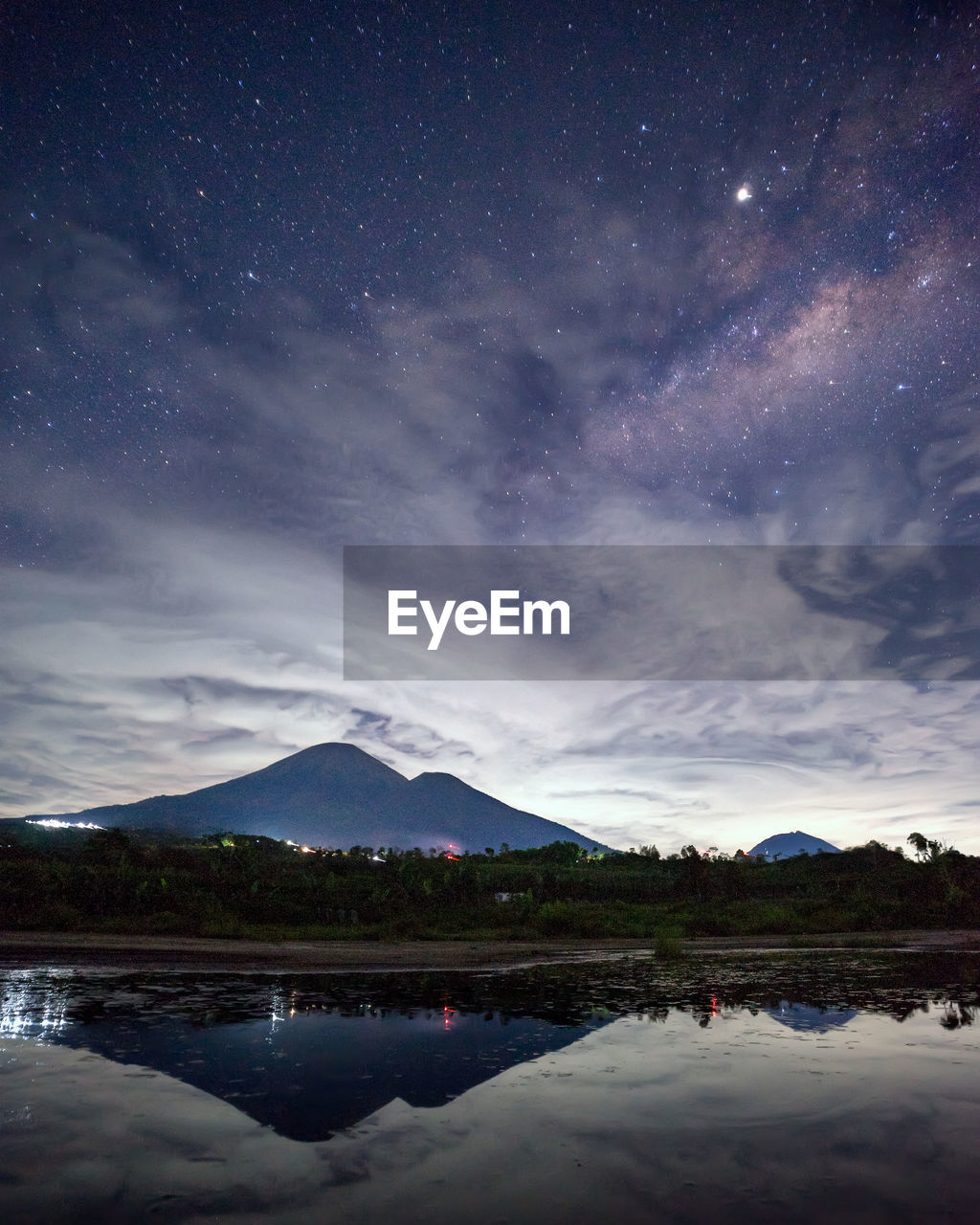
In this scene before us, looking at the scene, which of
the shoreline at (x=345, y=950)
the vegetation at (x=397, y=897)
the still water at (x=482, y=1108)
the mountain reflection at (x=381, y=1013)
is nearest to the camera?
the still water at (x=482, y=1108)

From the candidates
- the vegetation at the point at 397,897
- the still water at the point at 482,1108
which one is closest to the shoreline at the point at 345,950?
the vegetation at the point at 397,897

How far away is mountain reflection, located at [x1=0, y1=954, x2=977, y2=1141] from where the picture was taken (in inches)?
360

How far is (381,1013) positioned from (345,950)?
11798mm

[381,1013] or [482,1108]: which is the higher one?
[482,1108]

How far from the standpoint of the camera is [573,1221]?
18.9ft

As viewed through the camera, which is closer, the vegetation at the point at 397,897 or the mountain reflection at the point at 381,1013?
the mountain reflection at the point at 381,1013

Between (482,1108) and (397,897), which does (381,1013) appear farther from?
(397,897)

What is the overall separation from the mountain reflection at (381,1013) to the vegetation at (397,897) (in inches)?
308

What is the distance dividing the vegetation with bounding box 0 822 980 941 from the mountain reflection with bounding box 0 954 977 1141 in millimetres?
7814

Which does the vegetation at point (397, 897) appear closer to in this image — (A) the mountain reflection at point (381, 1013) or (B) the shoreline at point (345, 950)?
(B) the shoreline at point (345, 950)

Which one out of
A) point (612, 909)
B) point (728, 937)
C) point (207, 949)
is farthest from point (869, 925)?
point (207, 949)

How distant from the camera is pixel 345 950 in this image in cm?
2448

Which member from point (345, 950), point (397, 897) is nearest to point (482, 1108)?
point (345, 950)

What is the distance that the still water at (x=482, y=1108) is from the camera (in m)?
6.16
